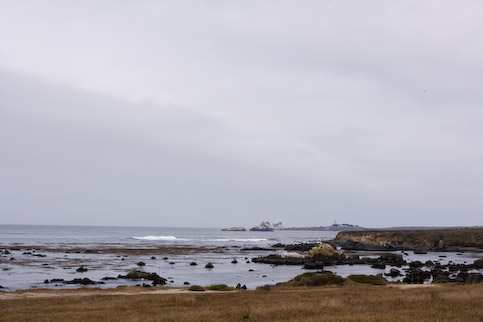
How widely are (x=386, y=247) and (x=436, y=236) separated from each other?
25115 mm

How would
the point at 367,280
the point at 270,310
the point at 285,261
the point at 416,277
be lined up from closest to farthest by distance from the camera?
the point at 270,310, the point at 367,280, the point at 416,277, the point at 285,261

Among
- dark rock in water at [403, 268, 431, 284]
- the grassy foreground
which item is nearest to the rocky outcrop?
dark rock in water at [403, 268, 431, 284]

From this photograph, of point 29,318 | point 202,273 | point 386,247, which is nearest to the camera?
point 29,318

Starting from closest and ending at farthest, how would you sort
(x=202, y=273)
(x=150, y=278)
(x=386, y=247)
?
(x=150, y=278) → (x=202, y=273) → (x=386, y=247)

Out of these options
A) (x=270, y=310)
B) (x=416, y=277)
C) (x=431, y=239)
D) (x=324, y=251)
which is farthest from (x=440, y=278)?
(x=431, y=239)

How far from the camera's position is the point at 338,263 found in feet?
206

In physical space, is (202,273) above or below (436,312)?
below

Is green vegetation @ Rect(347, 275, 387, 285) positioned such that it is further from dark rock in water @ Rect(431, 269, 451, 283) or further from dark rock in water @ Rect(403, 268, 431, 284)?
dark rock in water @ Rect(403, 268, 431, 284)

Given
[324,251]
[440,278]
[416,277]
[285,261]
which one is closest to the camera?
[440,278]

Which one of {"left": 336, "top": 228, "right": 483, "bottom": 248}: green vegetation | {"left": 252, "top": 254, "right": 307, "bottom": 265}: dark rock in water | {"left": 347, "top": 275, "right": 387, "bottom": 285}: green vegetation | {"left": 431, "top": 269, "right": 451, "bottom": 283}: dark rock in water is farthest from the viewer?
{"left": 336, "top": 228, "right": 483, "bottom": 248}: green vegetation

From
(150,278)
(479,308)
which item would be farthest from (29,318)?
(150,278)

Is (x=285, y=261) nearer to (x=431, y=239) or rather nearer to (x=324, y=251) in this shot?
(x=324, y=251)

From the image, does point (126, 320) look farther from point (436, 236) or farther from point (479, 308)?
point (436, 236)

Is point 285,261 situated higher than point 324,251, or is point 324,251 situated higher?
point 324,251
